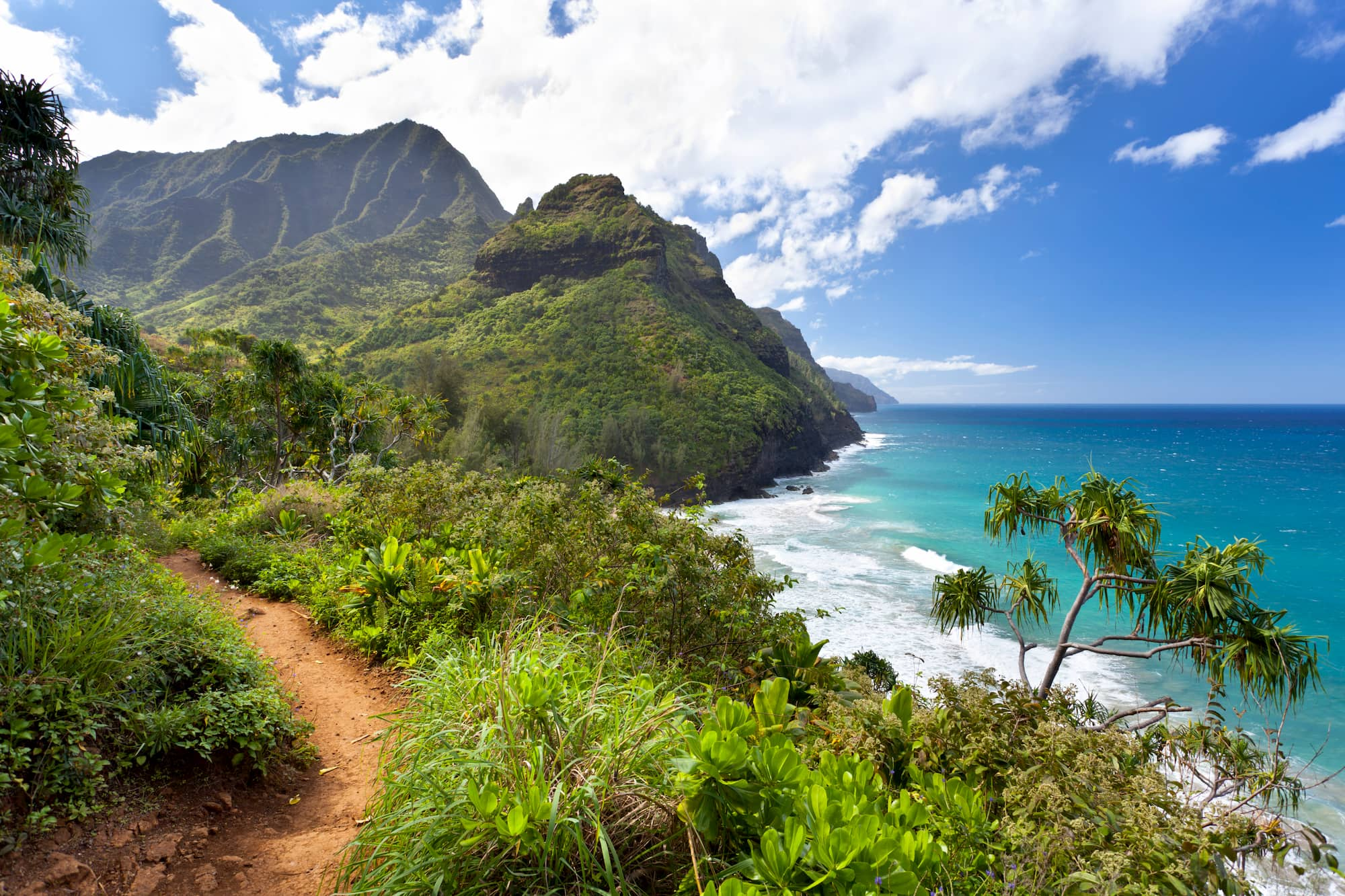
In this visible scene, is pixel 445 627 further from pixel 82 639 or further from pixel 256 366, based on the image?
pixel 256 366

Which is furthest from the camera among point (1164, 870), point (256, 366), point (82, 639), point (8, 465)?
point (256, 366)

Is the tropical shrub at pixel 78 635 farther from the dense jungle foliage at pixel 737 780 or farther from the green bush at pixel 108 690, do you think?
the dense jungle foliage at pixel 737 780

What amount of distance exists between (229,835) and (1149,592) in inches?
300

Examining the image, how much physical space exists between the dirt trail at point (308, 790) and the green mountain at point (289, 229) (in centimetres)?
5433

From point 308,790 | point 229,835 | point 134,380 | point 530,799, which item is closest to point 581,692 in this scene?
point 530,799

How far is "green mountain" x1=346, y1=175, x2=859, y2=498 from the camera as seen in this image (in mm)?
36344

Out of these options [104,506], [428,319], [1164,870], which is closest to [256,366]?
[104,506]

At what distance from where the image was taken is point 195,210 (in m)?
95.4

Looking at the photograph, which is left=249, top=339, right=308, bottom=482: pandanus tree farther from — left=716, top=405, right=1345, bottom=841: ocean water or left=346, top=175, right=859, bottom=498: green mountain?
left=346, top=175, right=859, bottom=498: green mountain

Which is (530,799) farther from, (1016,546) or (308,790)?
(1016,546)

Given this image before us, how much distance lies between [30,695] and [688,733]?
2.83 m

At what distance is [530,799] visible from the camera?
5.38 feet

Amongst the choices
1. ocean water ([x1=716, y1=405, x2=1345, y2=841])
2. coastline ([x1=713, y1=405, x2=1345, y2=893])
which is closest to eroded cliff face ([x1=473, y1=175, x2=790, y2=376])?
ocean water ([x1=716, y1=405, x2=1345, y2=841])

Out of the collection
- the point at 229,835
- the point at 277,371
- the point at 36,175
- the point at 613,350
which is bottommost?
the point at 229,835
